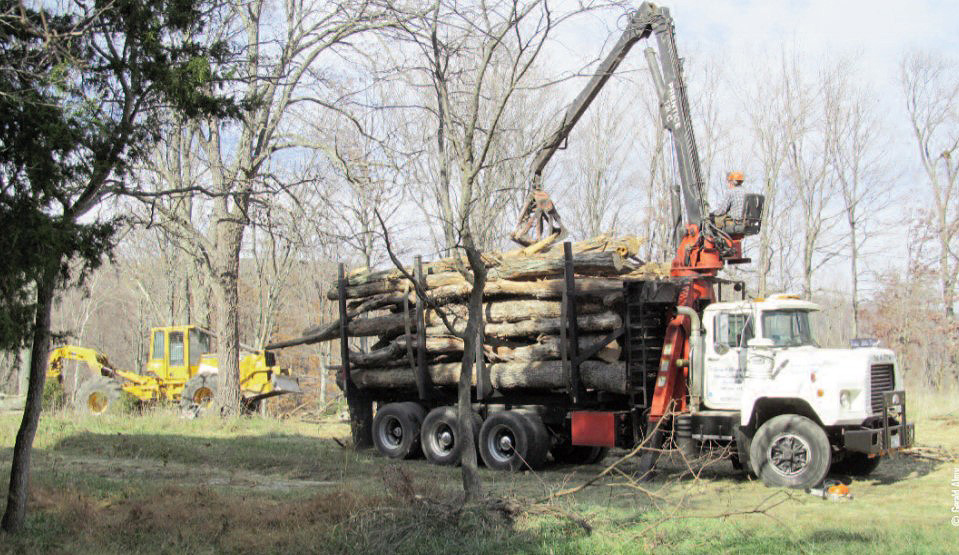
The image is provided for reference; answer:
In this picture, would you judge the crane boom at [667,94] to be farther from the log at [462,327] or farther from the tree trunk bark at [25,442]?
the tree trunk bark at [25,442]

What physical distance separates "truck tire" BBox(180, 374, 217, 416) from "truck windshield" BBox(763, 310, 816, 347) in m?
15.5

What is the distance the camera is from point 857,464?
508 inches

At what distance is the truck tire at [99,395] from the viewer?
76.3ft

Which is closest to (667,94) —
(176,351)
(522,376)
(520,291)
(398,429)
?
(520,291)

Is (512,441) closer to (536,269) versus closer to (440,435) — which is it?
(440,435)

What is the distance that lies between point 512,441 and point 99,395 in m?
14.4

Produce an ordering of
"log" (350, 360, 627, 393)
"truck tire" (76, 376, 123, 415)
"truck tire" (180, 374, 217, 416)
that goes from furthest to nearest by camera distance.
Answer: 1. "truck tire" (76, 376, 123, 415)
2. "truck tire" (180, 374, 217, 416)
3. "log" (350, 360, 627, 393)

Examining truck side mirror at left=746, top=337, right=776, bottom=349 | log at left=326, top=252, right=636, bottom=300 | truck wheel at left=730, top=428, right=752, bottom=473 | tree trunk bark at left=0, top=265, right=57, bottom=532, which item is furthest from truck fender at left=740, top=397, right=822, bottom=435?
tree trunk bark at left=0, top=265, right=57, bottom=532

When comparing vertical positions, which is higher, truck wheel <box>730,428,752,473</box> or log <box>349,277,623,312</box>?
log <box>349,277,623,312</box>

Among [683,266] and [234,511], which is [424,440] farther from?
[234,511]

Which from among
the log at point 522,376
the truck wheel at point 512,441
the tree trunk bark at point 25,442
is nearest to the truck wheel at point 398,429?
the log at point 522,376

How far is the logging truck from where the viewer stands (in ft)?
38.8

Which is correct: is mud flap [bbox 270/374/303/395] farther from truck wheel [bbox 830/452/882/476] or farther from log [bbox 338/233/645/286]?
truck wheel [bbox 830/452/882/476]

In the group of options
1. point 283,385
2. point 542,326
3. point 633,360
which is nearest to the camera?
point 633,360
